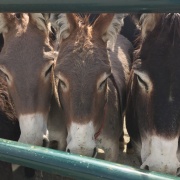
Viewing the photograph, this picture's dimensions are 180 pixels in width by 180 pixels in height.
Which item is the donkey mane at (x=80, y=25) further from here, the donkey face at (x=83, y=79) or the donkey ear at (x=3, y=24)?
the donkey ear at (x=3, y=24)

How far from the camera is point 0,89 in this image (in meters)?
3.28

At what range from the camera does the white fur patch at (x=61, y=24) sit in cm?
285

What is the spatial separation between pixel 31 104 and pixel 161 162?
44.5 inches

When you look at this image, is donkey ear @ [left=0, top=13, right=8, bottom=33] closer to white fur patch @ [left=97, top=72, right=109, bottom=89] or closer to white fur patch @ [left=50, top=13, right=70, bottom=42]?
white fur patch @ [left=50, top=13, right=70, bottom=42]

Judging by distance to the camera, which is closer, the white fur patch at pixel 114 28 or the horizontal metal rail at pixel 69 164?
the horizontal metal rail at pixel 69 164

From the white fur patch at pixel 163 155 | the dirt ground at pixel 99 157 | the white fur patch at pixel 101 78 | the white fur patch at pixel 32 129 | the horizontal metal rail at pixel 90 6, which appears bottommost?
the dirt ground at pixel 99 157

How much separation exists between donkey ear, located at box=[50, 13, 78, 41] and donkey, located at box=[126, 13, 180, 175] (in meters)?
0.58

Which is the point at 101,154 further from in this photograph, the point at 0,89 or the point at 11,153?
the point at 11,153

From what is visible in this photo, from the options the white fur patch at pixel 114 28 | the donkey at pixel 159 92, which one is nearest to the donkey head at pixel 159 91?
the donkey at pixel 159 92

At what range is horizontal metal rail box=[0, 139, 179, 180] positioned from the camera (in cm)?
135

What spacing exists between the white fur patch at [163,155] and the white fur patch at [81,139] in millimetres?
442

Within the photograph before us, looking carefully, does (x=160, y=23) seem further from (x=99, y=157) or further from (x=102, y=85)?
(x=99, y=157)

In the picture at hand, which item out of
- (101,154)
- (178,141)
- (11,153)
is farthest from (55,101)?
(11,153)

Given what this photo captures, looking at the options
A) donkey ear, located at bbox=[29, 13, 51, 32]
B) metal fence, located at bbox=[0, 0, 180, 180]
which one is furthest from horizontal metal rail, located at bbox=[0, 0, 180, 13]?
donkey ear, located at bbox=[29, 13, 51, 32]
